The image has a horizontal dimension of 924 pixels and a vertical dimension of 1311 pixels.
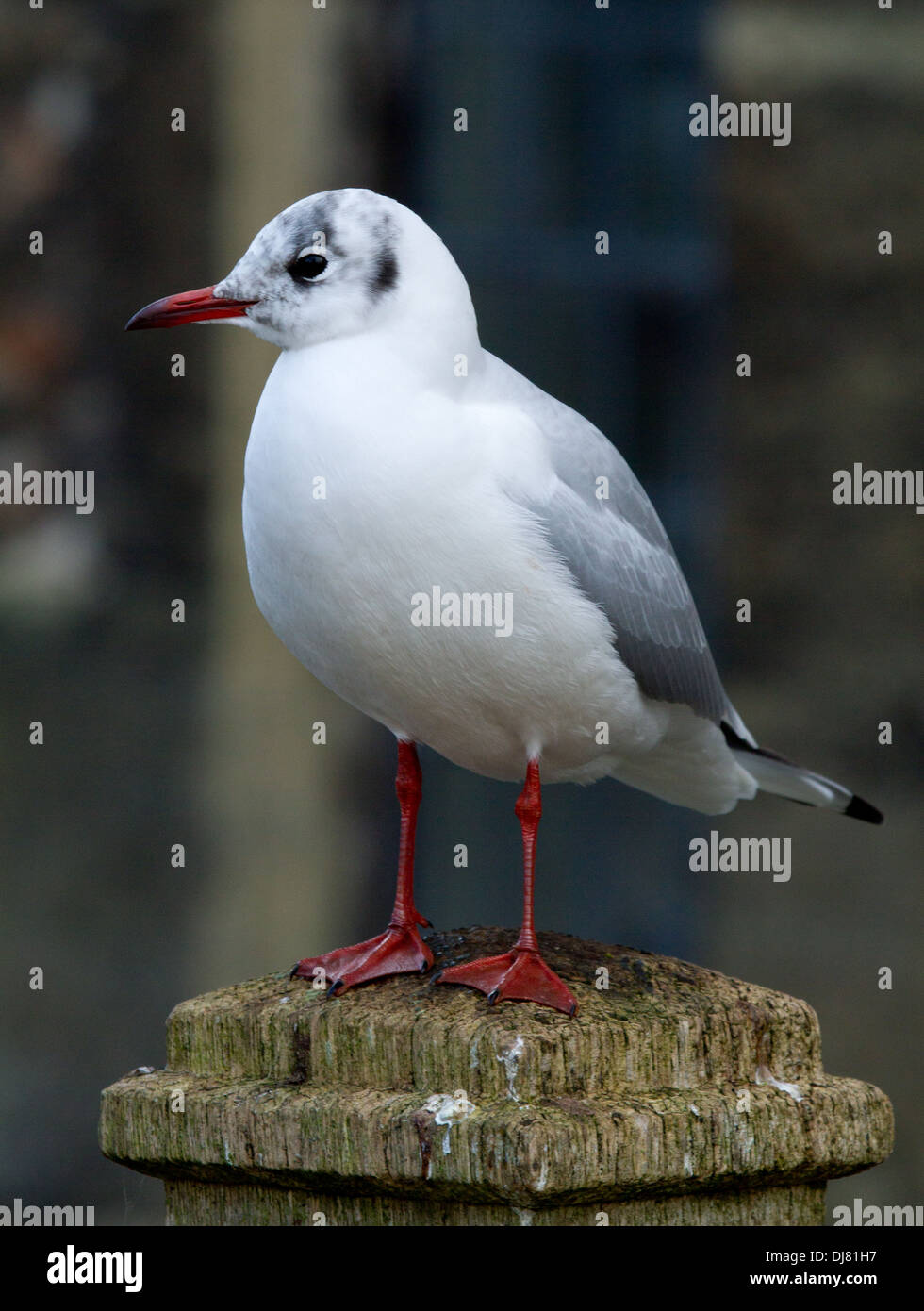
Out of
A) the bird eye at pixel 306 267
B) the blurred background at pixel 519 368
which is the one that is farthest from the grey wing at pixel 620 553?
the blurred background at pixel 519 368

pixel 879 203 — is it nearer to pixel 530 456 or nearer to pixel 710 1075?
pixel 530 456

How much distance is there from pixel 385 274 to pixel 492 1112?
4.15 ft

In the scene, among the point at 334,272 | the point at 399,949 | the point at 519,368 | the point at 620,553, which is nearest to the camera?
the point at 334,272

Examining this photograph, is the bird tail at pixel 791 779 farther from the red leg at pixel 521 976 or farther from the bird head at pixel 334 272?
the bird head at pixel 334 272

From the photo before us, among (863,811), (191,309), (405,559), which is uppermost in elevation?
(191,309)

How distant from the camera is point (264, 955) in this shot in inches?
246

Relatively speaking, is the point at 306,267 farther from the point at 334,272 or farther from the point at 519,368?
the point at 519,368

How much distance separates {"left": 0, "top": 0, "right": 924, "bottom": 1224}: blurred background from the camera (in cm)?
607

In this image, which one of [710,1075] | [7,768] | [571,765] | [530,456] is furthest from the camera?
[7,768]

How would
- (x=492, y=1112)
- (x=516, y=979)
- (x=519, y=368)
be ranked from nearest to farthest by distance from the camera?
(x=492, y=1112)
(x=516, y=979)
(x=519, y=368)

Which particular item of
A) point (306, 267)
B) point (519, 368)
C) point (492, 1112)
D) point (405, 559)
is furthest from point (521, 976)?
point (519, 368)

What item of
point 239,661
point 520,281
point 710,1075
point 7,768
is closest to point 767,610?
point 520,281

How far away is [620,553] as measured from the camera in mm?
3215

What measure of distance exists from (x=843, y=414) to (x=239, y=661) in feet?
6.81
